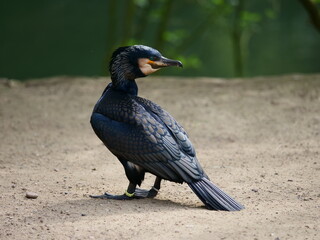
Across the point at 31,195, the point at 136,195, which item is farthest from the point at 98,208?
the point at 31,195

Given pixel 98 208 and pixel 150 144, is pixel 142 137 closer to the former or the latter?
pixel 150 144

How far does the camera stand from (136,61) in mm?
4809

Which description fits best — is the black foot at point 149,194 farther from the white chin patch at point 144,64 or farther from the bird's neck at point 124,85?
the white chin patch at point 144,64

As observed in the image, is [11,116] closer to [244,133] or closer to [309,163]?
[244,133]

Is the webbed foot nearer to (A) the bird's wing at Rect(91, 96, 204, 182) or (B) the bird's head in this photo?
(A) the bird's wing at Rect(91, 96, 204, 182)

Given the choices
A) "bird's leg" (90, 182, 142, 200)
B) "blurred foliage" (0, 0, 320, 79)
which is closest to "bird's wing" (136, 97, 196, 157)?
"bird's leg" (90, 182, 142, 200)

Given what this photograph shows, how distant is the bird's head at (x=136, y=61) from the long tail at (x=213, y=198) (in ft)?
3.31

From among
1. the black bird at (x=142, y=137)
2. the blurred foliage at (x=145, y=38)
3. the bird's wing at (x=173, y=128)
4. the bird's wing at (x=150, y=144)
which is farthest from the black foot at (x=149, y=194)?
the blurred foliage at (x=145, y=38)

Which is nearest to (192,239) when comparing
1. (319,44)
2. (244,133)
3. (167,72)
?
(244,133)

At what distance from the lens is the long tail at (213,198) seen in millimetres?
4402

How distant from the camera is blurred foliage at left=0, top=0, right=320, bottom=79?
678 inches

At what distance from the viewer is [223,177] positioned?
5445mm

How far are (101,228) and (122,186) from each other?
131 cm

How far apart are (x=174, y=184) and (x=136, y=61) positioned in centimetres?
126
